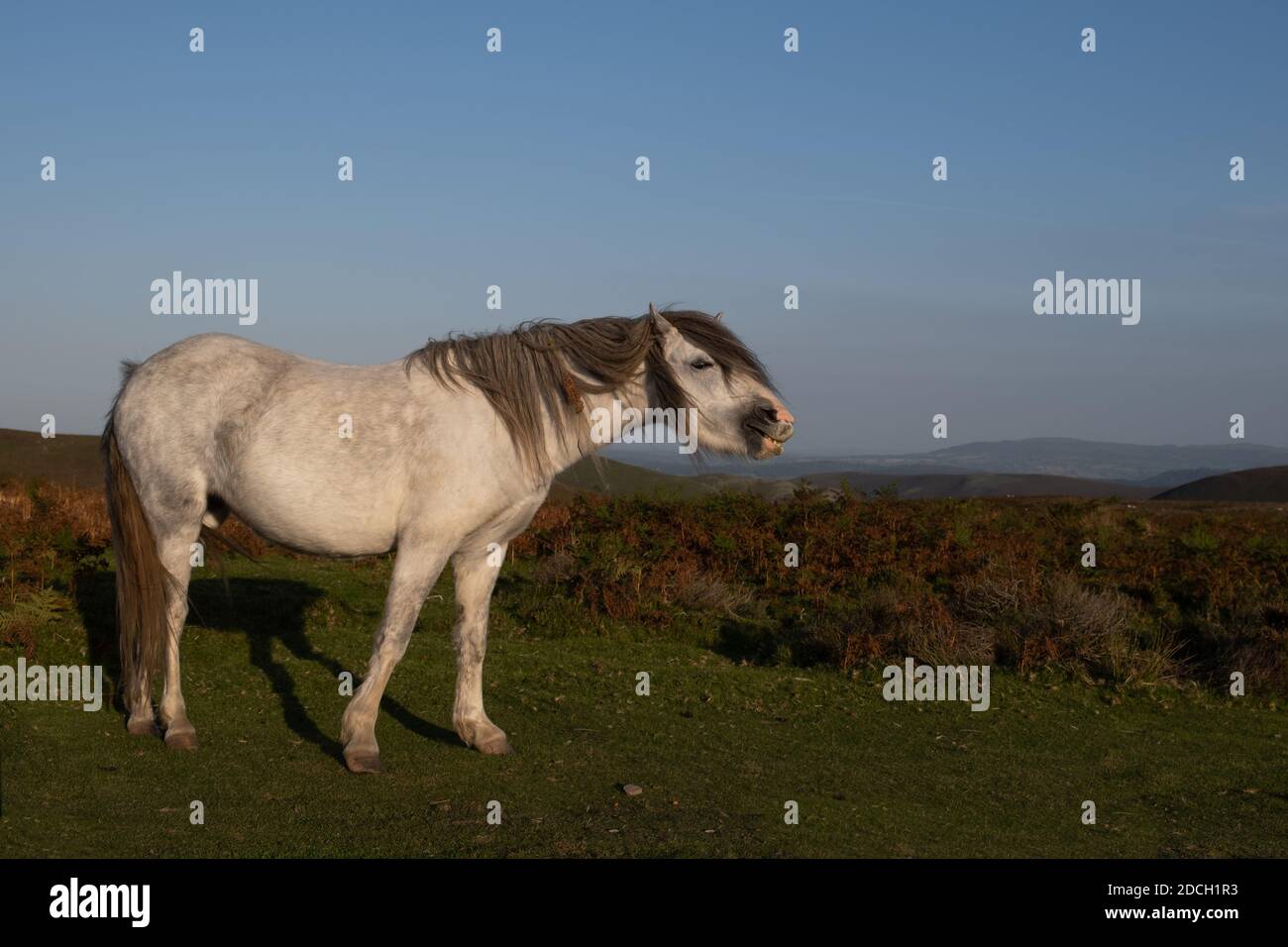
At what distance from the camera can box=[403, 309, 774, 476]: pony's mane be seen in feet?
22.7

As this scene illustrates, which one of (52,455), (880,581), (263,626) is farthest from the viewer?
(52,455)

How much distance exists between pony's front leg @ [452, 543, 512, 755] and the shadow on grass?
0.97 ft

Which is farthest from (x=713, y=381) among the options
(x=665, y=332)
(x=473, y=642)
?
(x=473, y=642)

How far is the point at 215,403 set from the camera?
282 inches

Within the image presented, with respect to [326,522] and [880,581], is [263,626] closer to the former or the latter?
[326,522]

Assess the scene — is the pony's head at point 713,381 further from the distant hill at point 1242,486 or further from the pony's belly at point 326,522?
the distant hill at point 1242,486

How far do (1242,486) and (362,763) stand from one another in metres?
40.5

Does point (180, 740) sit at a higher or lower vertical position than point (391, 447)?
lower

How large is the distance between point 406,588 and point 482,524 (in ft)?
2.01

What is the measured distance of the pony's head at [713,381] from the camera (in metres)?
6.89

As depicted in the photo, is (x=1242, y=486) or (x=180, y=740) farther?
(x=1242, y=486)

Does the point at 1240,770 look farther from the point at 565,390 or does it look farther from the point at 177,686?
the point at 177,686

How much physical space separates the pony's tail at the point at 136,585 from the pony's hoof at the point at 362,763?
1680 millimetres

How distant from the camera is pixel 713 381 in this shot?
6941mm
